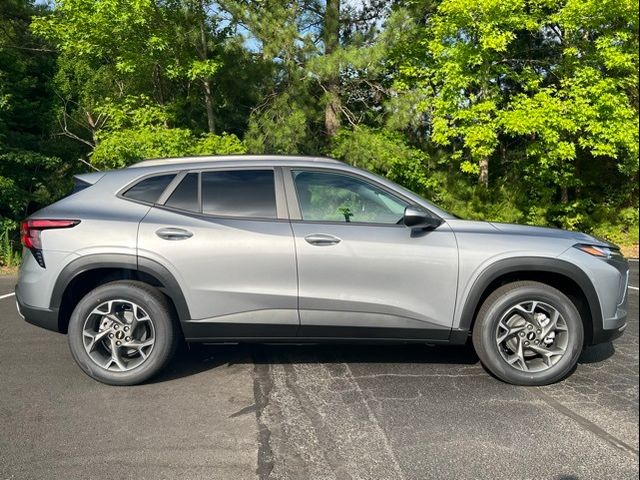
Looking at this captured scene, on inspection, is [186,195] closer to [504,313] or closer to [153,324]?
[153,324]

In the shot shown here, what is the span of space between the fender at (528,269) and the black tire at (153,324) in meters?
2.21

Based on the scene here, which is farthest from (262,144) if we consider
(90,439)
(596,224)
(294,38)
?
(596,224)

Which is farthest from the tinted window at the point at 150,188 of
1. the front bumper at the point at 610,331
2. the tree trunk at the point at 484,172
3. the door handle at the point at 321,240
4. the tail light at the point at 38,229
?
the tree trunk at the point at 484,172

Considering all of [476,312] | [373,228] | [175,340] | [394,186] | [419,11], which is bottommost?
[175,340]

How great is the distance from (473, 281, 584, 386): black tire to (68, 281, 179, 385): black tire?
236 cm

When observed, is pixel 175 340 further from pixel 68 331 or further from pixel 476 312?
pixel 476 312

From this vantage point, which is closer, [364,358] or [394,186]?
[394,186]

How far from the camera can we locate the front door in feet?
12.5

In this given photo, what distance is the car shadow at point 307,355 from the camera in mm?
4465

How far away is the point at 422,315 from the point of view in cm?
387

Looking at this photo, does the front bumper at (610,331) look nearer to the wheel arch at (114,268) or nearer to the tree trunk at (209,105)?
the wheel arch at (114,268)

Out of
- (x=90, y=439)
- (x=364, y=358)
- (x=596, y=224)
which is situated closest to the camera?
(x=90, y=439)

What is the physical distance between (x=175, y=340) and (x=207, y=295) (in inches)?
18.1

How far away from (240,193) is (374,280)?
4.08 feet
